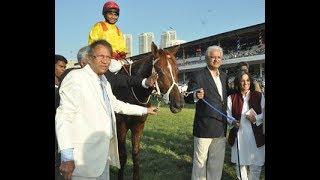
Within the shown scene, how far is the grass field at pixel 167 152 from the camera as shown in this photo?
6223 millimetres

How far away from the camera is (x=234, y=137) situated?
205 inches

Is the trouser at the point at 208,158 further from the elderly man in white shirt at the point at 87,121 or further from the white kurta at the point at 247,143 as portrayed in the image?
the elderly man in white shirt at the point at 87,121

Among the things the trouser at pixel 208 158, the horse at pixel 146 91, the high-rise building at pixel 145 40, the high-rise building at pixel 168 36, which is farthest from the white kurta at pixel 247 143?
the high-rise building at pixel 145 40

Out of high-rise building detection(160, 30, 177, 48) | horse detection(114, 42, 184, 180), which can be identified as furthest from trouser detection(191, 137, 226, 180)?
high-rise building detection(160, 30, 177, 48)

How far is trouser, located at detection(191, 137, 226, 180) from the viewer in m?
5.00

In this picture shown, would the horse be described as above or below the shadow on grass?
above

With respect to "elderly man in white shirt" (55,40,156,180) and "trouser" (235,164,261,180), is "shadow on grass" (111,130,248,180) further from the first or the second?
"elderly man in white shirt" (55,40,156,180)

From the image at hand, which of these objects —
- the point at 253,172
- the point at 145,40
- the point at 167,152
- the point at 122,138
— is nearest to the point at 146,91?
the point at 122,138

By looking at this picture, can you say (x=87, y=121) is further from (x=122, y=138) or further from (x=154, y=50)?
(x=122, y=138)

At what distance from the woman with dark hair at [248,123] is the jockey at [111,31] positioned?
6.11ft

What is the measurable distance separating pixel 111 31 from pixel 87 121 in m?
2.73
